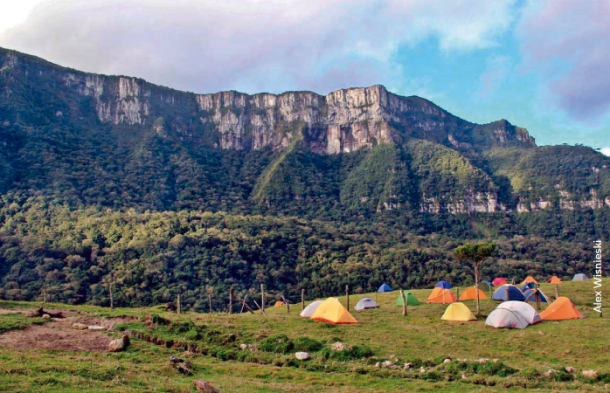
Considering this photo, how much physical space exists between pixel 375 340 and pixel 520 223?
105709mm

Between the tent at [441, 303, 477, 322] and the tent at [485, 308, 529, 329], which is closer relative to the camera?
the tent at [485, 308, 529, 329]

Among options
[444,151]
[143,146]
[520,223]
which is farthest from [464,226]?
[143,146]

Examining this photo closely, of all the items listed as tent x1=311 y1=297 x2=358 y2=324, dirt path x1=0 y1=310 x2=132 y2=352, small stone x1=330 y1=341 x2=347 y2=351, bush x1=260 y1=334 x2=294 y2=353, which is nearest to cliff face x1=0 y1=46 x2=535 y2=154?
tent x1=311 y1=297 x2=358 y2=324

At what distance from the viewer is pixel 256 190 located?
12038cm

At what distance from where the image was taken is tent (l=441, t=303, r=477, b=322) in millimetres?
23891

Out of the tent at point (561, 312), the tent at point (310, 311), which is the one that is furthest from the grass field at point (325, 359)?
the tent at point (310, 311)

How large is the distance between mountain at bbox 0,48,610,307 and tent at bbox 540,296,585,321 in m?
36.5

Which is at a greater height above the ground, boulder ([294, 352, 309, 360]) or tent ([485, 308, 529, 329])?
tent ([485, 308, 529, 329])

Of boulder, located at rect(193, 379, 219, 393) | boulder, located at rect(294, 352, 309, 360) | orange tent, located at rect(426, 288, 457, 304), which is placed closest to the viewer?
boulder, located at rect(193, 379, 219, 393)

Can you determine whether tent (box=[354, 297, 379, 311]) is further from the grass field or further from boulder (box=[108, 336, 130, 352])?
boulder (box=[108, 336, 130, 352])

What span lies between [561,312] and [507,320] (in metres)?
3.87

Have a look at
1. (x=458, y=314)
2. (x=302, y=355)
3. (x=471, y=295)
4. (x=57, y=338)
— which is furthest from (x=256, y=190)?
(x=302, y=355)

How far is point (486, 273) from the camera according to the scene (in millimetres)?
64062

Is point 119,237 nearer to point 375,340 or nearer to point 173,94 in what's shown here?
point 375,340
